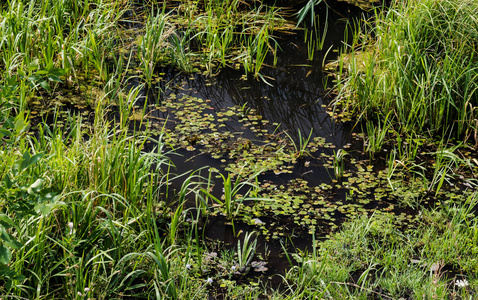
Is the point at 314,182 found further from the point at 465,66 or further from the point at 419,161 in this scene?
the point at 465,66

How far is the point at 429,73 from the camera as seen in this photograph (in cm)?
400

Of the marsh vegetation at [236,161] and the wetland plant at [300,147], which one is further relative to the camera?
the wetland plant at [300,147]

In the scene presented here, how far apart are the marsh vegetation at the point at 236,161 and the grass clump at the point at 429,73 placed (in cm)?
2

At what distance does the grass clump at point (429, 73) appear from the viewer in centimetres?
402

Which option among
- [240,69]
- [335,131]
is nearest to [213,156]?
[335,131]

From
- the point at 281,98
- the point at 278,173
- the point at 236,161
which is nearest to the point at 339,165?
the point at 278,173

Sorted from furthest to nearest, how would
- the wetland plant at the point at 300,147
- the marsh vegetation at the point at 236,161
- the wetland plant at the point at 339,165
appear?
the wetland plant at the point at 300,147 → the wetland plant at the point at 339,165 → the marsh vegetation at the point at 236,161

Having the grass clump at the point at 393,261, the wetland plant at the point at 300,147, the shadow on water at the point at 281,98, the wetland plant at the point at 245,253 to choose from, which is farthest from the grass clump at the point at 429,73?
the wetland plant at the point at 245,253

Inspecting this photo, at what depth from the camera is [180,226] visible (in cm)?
317

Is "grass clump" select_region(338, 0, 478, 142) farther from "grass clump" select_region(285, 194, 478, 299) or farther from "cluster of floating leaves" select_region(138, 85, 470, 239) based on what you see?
"grass clump" select_region(285, 194, 478, 299)

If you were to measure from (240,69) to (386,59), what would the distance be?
145 cm

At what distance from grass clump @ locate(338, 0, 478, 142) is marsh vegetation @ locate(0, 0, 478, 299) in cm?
2

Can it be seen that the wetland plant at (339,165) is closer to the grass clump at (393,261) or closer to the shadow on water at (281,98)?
the shadow on water at (281,98)

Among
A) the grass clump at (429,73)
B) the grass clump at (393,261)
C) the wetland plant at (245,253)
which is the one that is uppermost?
the grass clump at (429,73)
